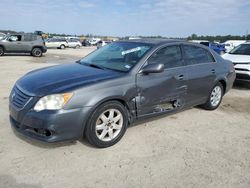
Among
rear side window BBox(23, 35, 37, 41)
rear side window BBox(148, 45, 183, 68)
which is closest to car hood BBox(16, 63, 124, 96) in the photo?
rear side window BBox(148, 45, 183, 68)

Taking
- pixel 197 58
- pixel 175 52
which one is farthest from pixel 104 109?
pixel 197 58

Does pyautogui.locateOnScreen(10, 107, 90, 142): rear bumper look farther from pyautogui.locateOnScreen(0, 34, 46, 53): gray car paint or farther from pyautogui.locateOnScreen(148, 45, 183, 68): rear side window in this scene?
pyautogui.locateOnScreen(0, 34, 46, 53): gray car paint

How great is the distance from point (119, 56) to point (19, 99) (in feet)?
6.11

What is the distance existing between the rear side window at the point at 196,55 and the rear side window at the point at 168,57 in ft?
0.77

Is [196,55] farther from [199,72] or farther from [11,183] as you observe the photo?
[11,183]

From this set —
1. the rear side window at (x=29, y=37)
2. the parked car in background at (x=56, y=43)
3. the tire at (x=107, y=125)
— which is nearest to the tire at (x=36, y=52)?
the rear side window at (x=29, y=37)

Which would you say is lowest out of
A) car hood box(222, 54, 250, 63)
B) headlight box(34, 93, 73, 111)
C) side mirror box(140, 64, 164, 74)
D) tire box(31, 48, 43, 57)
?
tire box(31, 48, 43, 57)

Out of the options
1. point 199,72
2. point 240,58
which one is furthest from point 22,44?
point 199,72

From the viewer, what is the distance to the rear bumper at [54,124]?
3.33 metres

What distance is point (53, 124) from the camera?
10.9 feet

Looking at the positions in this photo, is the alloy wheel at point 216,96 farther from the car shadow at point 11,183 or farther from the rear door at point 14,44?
the rear door at point 14,44

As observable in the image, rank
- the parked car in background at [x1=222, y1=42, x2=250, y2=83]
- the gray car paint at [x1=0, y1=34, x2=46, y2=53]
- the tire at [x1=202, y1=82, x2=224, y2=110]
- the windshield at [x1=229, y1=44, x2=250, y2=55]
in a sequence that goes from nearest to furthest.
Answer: the tire at [x1=202, y1=82, x2=224, y2=110] → the parked car in background at [x1=222, y1=42, x2=250, y2=83] → the windshield at [x1=229, y1=44, x2=250, y2=55] → the gray car paint at [x1=0, y1=34, x2=46, y2=53]

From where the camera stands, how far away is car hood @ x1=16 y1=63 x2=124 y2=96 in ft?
11.6

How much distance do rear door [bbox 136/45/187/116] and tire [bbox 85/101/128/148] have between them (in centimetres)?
38
